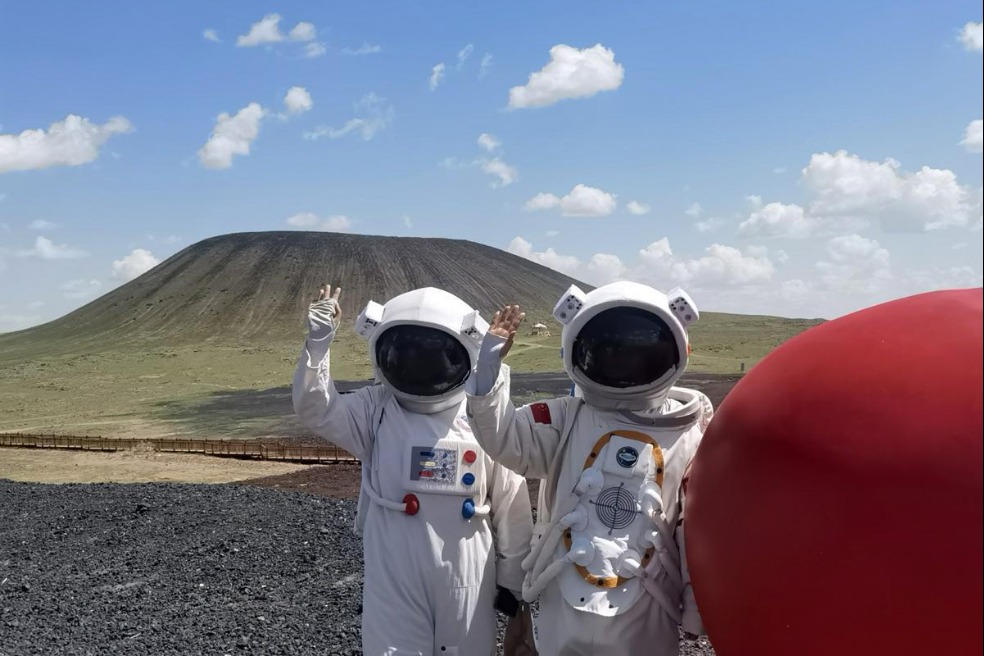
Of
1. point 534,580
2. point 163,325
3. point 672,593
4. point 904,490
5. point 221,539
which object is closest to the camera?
point 904,490

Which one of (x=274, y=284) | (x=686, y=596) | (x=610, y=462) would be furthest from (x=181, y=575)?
(x=274, y=284)

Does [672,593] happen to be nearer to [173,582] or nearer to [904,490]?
[904,490]

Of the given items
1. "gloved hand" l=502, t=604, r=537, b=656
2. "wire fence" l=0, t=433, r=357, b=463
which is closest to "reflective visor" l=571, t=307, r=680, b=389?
"gloved hand" l=502, t=604, r=537, b=656

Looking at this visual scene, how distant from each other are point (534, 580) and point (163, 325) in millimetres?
68785

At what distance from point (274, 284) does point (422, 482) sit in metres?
74.6

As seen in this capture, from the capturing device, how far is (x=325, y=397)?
4078 mm

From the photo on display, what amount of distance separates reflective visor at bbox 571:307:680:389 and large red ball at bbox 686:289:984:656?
0.76 m

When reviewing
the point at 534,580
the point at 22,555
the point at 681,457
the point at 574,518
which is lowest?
the point at 22,555

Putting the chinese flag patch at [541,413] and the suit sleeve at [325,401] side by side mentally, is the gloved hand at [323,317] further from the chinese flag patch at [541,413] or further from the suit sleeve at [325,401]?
the chinese flag patch at [541,413]

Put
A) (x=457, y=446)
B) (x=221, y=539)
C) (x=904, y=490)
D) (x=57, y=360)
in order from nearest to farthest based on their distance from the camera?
1. (x=904, y=490)
2. (x=457, y=446)
3. (x=221, y=539)
4. (x=57, y=360)

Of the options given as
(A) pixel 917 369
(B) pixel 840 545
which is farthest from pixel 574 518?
(A) pixel 917 369

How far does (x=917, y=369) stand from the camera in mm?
2271

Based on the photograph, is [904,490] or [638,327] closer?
[904,490]

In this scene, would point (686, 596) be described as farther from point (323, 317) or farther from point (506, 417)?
point (323, 317)
